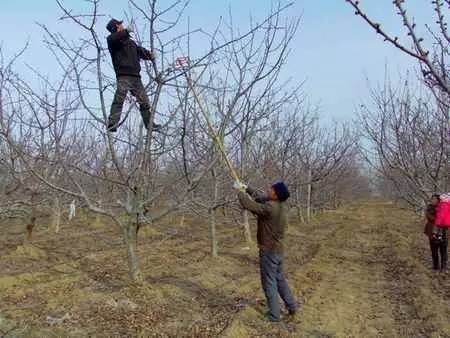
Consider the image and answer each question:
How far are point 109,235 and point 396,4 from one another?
15066 mm

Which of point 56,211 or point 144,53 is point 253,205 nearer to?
point 144,53

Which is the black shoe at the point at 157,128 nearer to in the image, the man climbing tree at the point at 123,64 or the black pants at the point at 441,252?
the man climbing tree at the point at 123,64

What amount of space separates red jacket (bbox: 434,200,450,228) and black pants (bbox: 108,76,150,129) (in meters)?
6.17

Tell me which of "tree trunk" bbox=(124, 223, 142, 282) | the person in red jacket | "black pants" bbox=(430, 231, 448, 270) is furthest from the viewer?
"black pants" bbox=(430, 231, 448, 270)

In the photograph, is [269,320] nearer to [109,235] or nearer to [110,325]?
[110,325]

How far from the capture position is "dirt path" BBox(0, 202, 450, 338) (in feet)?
18.5

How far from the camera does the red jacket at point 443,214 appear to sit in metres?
9.44

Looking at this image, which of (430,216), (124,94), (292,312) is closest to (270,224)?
(292,312)

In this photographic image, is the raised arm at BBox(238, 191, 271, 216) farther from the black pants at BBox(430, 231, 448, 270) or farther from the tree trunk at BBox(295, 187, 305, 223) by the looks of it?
the tree trunk at BBox(295, 187, 305, 223)

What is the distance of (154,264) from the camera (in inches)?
404

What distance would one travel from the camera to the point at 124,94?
5.34 m

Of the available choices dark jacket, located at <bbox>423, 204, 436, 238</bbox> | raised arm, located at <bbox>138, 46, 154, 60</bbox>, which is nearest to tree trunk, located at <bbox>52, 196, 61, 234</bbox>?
dark jacket, located at <bbox>423, 204, 436, 238</bbox>

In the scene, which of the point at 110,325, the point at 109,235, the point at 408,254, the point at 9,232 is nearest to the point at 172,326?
the point at 110,325

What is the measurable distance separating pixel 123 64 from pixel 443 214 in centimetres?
677
